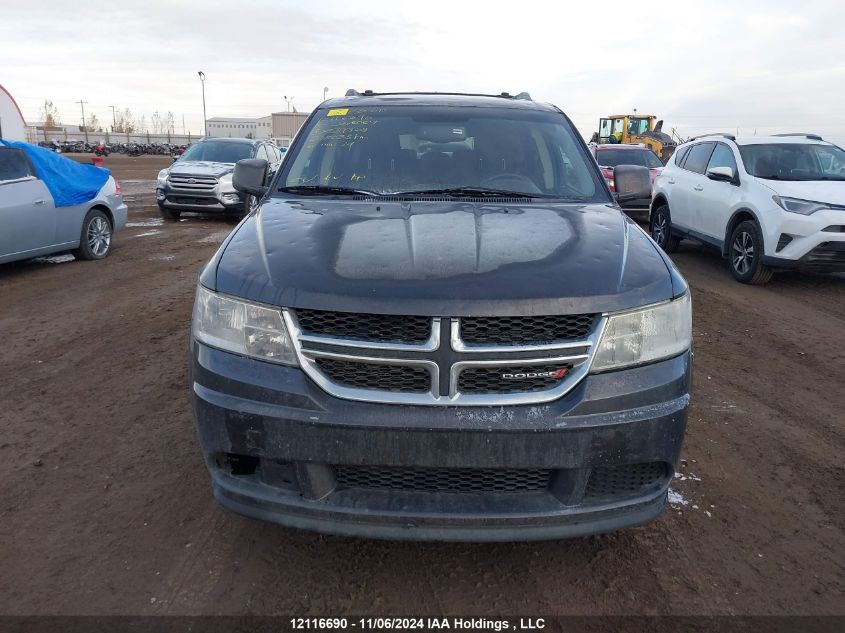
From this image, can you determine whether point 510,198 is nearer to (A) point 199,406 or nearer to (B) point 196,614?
(A) point 199,406

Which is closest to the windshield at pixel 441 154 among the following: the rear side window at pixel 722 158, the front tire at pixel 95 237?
the rear side window at pixel 722 158

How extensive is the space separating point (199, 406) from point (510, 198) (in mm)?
1805

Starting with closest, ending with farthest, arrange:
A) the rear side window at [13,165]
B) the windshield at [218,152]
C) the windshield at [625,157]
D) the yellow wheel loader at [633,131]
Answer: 1. the rear side window at [13,165]
2. the windshield at [218,152]
3. the windshield at [625,157]
4. the yellow wheel loader at [633,131]

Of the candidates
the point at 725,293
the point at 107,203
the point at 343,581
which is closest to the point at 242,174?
the point at 343,581

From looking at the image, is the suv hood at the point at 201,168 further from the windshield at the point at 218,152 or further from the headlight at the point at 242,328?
the headlight at the point at 242,328

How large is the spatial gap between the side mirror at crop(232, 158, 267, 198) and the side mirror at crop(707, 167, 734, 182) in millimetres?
6508

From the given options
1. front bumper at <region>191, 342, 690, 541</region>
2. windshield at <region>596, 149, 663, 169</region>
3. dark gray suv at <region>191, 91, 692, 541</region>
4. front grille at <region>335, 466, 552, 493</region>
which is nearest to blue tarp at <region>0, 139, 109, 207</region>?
dark gray suv at <region>191, 91, 692, 541</region>

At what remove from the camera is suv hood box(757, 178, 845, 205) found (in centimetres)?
768

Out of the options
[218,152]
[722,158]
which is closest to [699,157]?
[722,158]

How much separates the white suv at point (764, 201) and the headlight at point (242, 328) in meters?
7.08

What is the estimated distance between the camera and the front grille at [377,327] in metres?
2.21

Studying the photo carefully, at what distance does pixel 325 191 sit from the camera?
3.46 metres

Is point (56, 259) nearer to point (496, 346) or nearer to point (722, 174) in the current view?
point (722, 174)

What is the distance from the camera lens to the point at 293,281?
7.68 ft
